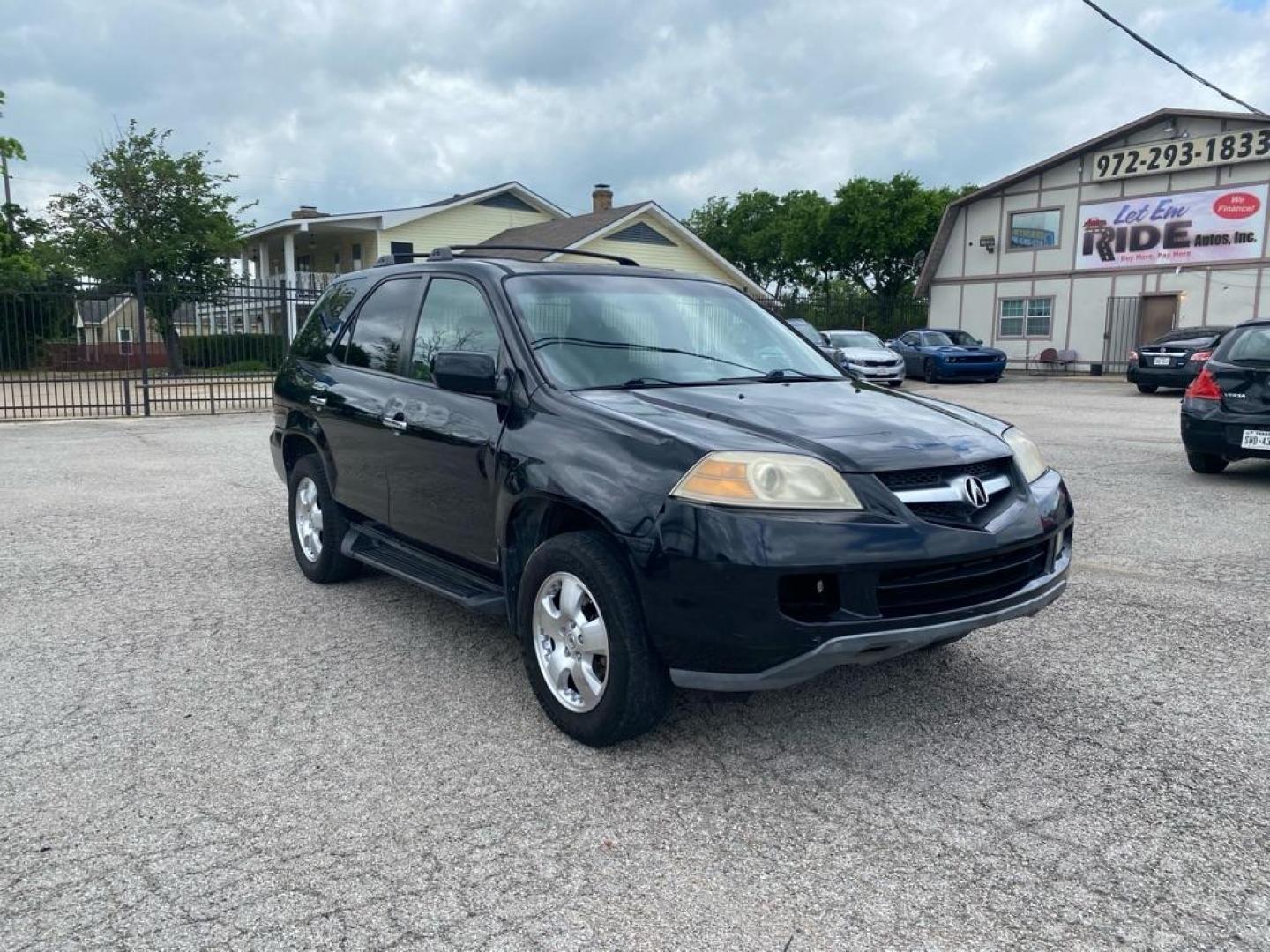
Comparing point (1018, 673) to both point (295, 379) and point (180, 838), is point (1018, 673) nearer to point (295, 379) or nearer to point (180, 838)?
point (180, 838)

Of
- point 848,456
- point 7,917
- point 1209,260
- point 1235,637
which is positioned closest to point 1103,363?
point 1209,260

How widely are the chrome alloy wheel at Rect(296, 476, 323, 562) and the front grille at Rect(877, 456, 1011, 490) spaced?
3.40 meters

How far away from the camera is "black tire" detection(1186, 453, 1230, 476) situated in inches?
362

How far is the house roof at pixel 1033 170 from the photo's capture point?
89.1 ft

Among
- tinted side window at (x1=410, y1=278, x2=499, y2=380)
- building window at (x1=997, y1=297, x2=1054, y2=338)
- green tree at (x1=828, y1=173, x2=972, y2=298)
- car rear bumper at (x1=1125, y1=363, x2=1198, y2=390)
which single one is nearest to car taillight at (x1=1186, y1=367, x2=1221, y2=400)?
tinted side window at (x1=410, y1=278, x2=499, y2=380)

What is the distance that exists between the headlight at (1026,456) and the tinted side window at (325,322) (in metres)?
3.46

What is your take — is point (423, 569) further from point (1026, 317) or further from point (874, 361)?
point (1026, 317)

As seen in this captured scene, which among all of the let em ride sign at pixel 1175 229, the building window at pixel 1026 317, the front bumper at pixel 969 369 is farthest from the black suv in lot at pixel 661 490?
the building window at pixel 1026 317

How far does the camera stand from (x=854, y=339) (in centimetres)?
2534

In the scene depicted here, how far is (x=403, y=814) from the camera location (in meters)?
3.02

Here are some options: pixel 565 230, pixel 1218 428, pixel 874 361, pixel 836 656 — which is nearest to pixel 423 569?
pixel 836 656

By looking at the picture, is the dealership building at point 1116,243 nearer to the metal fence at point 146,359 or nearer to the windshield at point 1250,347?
the windshield at point 1250,347

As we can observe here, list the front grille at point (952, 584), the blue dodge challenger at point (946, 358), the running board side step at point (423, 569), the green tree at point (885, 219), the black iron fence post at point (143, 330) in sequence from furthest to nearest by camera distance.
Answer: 1. the green tree at point (885, 219)
2. the blue dodge challenger at point (946, 358)
3. the black iron fence post at point (143, 330)
4. the running board side step at point (423, 569)
5. the front grille at point (952, 584)

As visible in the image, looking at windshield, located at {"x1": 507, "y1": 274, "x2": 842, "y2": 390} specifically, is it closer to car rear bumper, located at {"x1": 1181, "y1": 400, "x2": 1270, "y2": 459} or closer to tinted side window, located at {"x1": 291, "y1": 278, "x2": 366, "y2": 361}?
tinted side window, located at {"x1": 291, "y1": 278, "x2": 366, "y2": 361}
